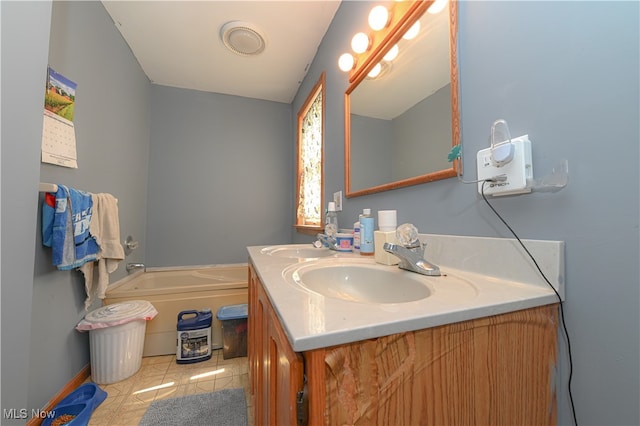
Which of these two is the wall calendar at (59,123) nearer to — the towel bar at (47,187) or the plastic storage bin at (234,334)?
the towel bar at (47,187)

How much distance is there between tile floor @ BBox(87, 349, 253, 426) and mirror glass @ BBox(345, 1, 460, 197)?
1285 mm

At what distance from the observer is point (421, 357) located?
0.35m

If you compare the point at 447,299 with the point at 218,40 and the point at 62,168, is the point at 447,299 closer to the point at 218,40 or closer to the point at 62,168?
the point at 62,168

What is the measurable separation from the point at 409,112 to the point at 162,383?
1.88 m

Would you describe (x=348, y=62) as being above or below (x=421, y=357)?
above

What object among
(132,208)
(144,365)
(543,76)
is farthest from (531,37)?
(132,208)

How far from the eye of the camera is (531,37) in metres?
0.52

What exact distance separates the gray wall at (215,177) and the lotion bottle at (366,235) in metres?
1.80

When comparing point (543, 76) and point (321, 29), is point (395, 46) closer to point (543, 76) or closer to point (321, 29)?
point (543, 76)

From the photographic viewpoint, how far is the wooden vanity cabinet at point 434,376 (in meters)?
0.31

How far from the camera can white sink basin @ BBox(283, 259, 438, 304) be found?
2.09 feet

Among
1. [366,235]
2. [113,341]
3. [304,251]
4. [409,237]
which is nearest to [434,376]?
[409,237]

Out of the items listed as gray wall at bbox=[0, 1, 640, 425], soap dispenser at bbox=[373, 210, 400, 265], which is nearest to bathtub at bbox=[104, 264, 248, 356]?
gray wall at bbox=[0, 1, 640, 425]

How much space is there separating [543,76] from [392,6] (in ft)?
2.49
